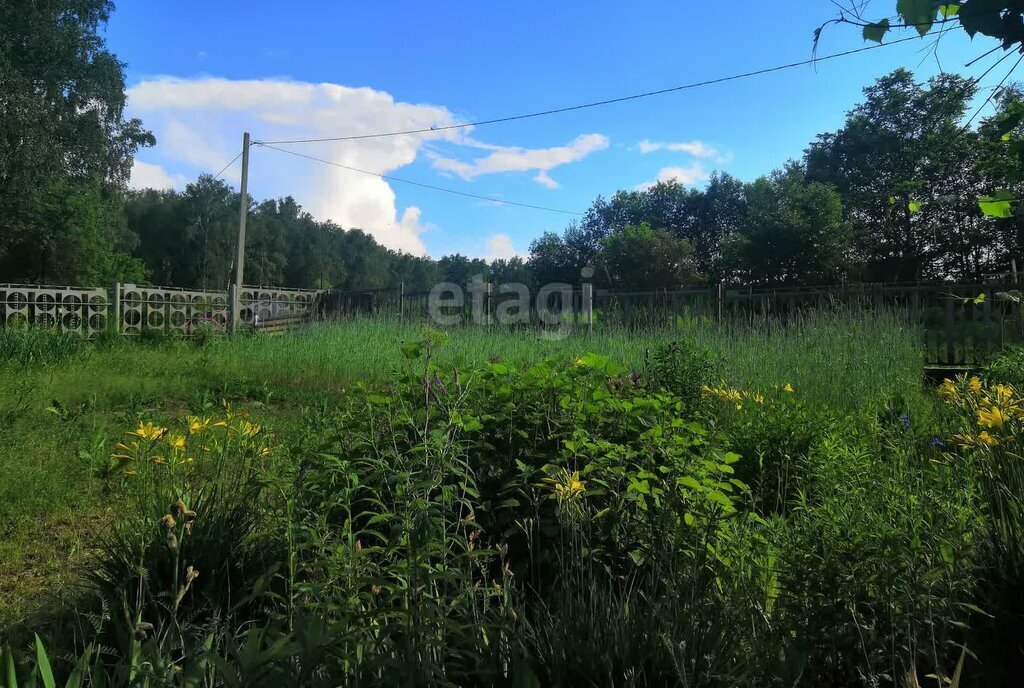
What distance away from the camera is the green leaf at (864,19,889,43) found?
954mm

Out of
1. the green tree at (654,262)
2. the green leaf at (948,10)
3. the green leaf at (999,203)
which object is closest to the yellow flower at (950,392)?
the green leaf at (999,203)

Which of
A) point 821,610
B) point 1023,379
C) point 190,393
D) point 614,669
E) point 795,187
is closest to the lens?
point 614,669

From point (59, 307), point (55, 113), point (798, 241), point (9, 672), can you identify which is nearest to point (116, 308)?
point (59, 307)

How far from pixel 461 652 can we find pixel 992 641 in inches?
49.6

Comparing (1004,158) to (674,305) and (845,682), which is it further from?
(674,305)

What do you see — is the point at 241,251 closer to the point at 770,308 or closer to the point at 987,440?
the point at 770,308

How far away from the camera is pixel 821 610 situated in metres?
1.41

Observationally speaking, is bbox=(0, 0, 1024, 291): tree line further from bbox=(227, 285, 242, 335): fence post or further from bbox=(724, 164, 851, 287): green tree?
bbox=(227, 285, 242, 335): fence post

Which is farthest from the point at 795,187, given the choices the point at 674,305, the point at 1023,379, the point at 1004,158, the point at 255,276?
the point at 255,276

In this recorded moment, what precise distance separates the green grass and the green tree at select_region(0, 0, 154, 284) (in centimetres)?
1208

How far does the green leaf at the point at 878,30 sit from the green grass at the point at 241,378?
56.4 inches

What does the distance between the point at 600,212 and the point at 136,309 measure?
36694 millimetres

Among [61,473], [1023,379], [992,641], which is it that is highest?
[1023,379]

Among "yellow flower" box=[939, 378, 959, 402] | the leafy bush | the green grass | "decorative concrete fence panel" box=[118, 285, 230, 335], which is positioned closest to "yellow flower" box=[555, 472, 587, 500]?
the green grass
